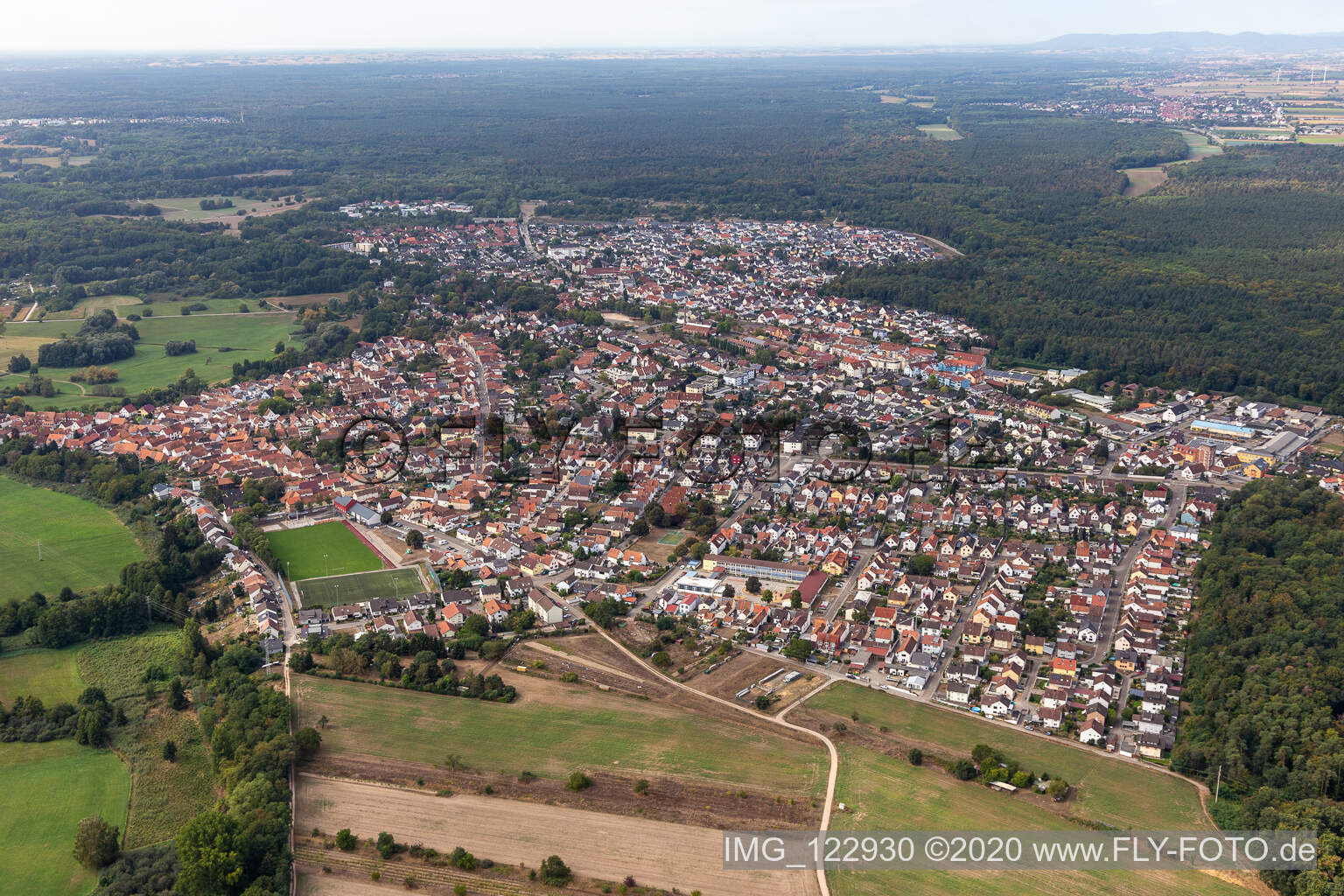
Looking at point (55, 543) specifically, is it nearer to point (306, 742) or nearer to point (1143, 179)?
point (306, 742)

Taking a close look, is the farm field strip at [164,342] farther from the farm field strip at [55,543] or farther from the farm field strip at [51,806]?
the farm field strip at [51,806]

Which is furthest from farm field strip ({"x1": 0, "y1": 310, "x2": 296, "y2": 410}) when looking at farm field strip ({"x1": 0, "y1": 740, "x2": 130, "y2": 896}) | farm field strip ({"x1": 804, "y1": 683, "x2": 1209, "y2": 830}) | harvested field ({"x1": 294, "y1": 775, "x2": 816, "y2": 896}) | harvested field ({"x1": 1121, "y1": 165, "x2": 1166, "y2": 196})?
harvested field ({"x1": 1121, "y1": 165, "x2": 1166, "y2": 196})

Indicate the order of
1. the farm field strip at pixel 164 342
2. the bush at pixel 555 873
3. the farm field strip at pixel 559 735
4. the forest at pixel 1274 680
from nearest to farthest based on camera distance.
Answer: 1. the bush at pixel 555 873
2. the forest at pixel 1274 680
3. the farm field strip at pixel 559 735
4. the farm field strip at pixel 164 342

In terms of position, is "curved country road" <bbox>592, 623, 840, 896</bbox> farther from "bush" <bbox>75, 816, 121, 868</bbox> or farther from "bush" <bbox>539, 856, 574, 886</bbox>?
"bush" <bbox>75, 816, 121, 868</bbox>

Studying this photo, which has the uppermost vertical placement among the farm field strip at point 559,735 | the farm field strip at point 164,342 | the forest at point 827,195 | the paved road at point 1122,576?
the forest at point 827,195

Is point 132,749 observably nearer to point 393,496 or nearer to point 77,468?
point 393,496

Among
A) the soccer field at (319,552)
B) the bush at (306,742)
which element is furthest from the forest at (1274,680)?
the soccer field at (319,552)

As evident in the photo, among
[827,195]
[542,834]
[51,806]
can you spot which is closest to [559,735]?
[542,834]

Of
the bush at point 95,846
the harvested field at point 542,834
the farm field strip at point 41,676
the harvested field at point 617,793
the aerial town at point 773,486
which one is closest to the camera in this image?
the harvested field at point 542,834
